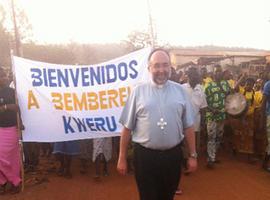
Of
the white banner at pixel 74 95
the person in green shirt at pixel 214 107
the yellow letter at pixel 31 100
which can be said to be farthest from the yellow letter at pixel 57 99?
the person in green shirt at pixel 214 107

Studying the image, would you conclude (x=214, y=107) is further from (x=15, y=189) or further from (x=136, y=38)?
(x=136, y=38)

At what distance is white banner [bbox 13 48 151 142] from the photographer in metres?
6.52

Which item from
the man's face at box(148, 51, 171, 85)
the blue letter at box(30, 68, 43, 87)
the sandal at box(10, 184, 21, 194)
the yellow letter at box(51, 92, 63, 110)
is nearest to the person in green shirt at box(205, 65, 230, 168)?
the yellow letter at box(51, 92, 63, 110)

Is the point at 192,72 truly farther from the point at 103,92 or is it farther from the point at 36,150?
the point at 36,150

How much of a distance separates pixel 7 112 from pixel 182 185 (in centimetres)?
297

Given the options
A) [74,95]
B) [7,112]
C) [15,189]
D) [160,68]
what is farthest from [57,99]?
[160,68]

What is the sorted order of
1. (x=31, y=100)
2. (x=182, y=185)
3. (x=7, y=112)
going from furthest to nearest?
(x=182, y=185)
(x=31, y=100)
(x=7, y=112)

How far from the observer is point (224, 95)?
794 centimetres

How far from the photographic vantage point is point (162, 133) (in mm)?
3672

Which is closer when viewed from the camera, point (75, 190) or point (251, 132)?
point (75, 190)

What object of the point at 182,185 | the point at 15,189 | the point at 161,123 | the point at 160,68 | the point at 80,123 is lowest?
the point at 182,185

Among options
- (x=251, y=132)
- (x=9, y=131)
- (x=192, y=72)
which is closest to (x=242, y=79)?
(x=251, y=132)

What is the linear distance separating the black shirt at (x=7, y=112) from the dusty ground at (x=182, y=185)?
42.9 inches

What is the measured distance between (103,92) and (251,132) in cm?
353
